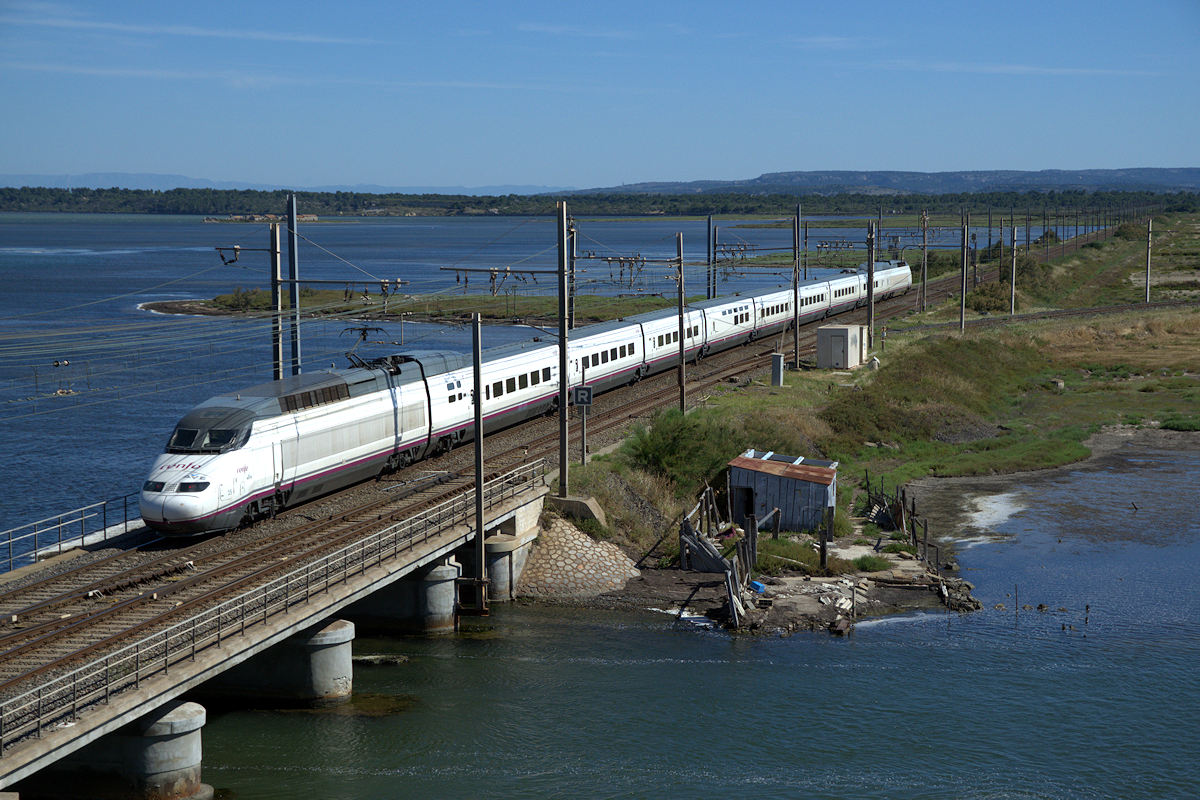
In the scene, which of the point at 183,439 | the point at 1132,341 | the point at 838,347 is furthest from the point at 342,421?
the point at 1132,341

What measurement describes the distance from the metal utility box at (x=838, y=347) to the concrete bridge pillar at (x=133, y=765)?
166 feet

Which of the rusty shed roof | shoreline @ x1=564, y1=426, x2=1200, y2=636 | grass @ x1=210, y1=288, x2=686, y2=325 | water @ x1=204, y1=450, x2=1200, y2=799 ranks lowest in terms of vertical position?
water @ x1=204, y1=450, x2=1200, y2=799

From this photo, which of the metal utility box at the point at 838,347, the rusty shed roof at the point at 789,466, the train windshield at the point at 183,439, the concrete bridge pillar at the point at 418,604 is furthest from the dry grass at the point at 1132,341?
the train windshield at the point at 183,439

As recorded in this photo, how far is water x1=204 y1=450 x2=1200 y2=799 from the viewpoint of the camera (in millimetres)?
25594

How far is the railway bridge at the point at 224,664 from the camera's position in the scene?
811 inches

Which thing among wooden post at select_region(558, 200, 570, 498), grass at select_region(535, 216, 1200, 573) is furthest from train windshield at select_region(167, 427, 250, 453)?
grass at select_region(535, 216, 1200, 573)

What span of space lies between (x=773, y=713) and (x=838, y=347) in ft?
138

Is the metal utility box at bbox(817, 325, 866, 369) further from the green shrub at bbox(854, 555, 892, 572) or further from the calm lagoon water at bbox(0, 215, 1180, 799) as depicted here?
the green shrub at bbox(854, 555, 892, 572)

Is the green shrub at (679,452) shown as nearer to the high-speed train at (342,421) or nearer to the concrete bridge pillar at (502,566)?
the high-speed train at (342,421)

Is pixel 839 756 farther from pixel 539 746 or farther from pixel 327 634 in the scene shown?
pixel 327 634

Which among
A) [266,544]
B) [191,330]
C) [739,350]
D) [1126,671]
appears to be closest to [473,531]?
[266,544]

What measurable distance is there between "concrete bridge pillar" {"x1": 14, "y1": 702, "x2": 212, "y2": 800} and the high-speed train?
8.11 m

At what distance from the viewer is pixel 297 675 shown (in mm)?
28516

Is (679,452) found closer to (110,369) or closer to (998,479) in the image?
(998,479)
